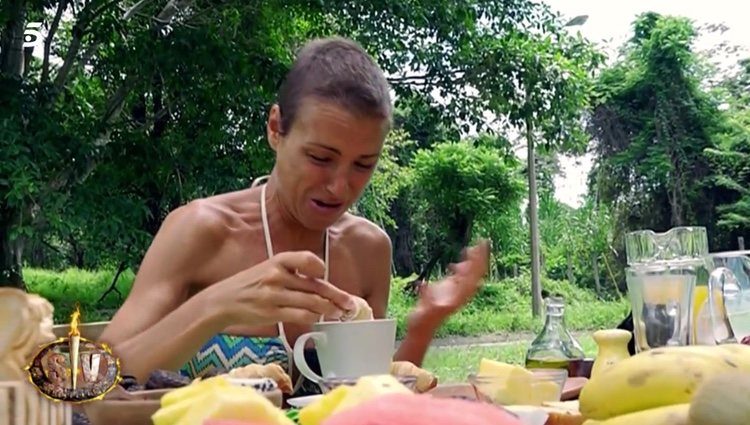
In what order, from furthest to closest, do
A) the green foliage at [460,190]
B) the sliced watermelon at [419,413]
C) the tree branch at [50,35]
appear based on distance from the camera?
the green foliage at [460,190], the tree branch at [50,35], the sliced watermelon at [419,413]

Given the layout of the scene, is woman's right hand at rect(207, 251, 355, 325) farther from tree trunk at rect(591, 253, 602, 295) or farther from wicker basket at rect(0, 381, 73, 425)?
tree trunk at rect(591, 253, 602, 295)

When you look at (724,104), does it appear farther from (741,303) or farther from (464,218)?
(741,303)

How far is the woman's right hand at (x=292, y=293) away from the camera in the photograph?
0.69 metres

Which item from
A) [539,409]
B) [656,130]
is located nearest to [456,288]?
[539,409]

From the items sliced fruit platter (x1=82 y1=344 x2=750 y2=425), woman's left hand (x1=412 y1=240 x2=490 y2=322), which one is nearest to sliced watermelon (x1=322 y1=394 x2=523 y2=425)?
sliced fruit platter (x1=82 y1=344 x2=750 y2=425)

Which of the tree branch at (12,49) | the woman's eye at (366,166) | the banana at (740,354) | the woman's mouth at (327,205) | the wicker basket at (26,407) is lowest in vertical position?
the wicker basket at (26,407)

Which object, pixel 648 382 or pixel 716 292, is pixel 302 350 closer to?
pixel 648 382

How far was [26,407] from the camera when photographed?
0.32 meters

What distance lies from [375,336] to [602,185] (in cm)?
566

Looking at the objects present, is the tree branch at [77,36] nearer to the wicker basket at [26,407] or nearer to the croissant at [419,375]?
the croissant at [419,375]

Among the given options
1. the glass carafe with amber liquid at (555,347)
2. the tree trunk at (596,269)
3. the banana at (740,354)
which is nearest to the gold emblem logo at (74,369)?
the banana at (740,354)

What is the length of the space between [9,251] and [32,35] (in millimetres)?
895

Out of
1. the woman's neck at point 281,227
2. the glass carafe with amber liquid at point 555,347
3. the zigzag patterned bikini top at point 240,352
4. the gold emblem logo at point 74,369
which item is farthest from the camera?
the woman's neck at point 281,227

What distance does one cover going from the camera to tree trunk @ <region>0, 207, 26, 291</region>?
9.64ft
